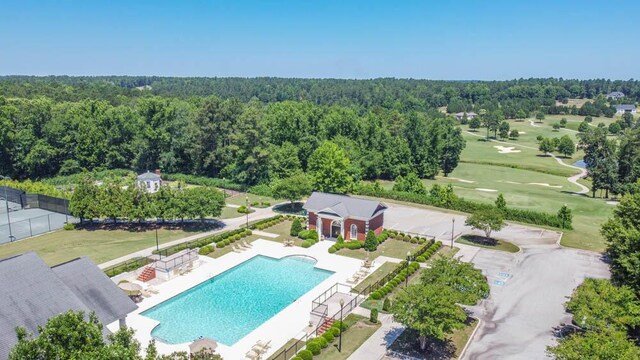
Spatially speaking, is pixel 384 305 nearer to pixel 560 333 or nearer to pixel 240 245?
pixel 560 333

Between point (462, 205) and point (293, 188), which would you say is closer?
point (293, 188)

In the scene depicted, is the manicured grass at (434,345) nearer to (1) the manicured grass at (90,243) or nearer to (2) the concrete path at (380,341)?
(2) the concrete path at (380,341)

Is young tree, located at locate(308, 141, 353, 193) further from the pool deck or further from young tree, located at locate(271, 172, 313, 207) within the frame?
the pool deck

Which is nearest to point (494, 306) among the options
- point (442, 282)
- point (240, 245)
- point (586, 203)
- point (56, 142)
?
point (442, 282)

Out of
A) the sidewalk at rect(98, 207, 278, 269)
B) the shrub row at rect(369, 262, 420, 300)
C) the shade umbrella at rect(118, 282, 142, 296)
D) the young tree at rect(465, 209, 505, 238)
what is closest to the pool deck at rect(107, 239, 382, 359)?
the shade umbrella at rect(118, 282, 142, 296)

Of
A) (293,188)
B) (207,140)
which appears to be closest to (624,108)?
(207,140)

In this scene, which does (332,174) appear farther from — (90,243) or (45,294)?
(45,294)
